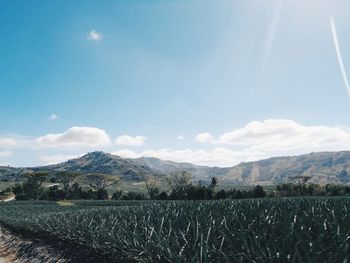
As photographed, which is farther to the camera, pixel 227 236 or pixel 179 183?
pixel 179 183

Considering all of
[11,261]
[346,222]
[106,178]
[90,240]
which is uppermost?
[106,178]

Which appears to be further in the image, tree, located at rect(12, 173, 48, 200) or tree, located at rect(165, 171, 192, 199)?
tree, located at rect(12, 173, 48, 200)

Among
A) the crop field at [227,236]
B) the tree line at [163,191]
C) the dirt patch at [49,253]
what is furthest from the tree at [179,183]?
the crop field at [227,236]

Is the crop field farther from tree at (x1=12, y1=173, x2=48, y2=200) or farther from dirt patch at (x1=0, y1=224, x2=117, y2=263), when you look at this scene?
tree at (x1=12, y1=173, x2=48, y2=200)

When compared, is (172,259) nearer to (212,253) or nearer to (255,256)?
(212,253)

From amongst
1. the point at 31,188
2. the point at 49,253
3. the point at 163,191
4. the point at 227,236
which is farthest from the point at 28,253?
the point at 31,188

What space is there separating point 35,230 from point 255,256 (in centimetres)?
1695

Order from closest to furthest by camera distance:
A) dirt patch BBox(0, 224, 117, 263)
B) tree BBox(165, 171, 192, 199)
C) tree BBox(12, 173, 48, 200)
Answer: dirt patch BBox(0, 224, 117, 263) < tree BBox(165, 171, 192, 199) < tree BBox(12, 173, 48, 200)

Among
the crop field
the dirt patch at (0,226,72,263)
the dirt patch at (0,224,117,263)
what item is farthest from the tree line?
the crop field

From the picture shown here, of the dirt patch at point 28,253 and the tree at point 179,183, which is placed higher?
the tree at point 179,183

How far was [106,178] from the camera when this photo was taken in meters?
128

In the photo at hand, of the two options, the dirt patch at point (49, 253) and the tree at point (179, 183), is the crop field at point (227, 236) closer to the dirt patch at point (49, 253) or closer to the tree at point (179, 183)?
the dirt patch at point (49, 253)

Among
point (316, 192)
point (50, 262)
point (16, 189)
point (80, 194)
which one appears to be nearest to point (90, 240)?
point (50, 262)

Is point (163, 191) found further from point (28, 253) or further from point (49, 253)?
point (49, 253)
